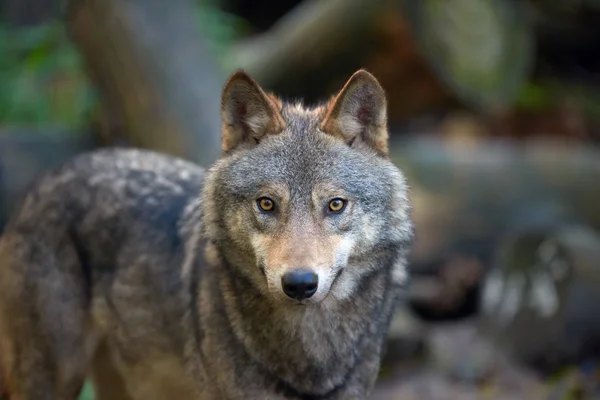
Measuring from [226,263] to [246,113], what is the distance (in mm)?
749

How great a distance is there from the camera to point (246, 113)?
4465 mm

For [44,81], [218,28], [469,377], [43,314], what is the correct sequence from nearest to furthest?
[43,314]
[469,377]
[44,81]
[218,28]

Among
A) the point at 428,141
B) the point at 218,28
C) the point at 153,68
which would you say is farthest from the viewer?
the point at 218,28

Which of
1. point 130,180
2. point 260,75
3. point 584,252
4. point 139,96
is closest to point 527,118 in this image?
point 260,75

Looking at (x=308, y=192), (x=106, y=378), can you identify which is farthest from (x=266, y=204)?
(x=106, y=378)

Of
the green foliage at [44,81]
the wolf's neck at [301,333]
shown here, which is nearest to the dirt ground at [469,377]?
the wolf's neck at [301,333]

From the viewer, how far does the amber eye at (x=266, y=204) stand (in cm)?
412

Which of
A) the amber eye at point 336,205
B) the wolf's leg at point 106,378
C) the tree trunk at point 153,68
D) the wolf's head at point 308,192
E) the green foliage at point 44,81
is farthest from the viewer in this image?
the green foliage at point 44,81

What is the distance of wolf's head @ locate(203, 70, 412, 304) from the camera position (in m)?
3.99

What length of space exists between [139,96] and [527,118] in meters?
6.58

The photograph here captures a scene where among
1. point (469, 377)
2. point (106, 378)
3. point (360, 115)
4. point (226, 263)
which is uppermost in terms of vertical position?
point (360, 115)

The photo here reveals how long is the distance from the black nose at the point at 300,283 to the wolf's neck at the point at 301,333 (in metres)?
0.62

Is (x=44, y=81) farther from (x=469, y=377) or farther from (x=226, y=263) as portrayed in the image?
(x=226, y=263)

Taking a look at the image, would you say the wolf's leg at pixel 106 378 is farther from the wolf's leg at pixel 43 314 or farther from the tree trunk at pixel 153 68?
the tree trunk at pixel 153 68
